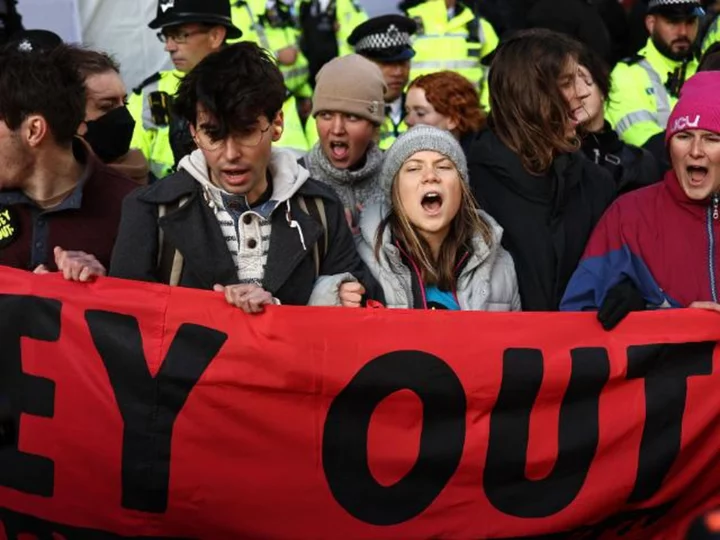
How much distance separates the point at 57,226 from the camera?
5895mm

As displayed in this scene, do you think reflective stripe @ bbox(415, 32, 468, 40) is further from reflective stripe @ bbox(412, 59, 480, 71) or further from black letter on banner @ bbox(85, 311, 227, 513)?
black letter on banner @ bbox(85, 311, 227, 513)

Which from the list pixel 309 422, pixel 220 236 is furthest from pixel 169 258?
pixel 309 422

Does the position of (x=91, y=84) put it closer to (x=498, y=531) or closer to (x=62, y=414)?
(x=62, y=414)

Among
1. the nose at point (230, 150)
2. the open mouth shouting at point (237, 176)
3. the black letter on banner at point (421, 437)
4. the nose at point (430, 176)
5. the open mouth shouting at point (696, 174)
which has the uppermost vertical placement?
the nose at point (230, 150)

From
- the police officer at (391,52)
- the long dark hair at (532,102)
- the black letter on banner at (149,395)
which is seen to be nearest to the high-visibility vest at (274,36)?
the police officer at (391,52)

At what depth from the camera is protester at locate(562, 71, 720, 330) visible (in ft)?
19.8

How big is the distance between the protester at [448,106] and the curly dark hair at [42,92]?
78.7 inches

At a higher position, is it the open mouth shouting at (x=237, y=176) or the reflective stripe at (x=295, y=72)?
the open mouth shouting at (x=237, y=176)

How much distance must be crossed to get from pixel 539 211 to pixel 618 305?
2.30ft

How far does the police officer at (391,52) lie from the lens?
8.84 m

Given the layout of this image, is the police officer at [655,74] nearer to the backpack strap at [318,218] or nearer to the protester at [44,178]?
the backpack strap at [318,218]

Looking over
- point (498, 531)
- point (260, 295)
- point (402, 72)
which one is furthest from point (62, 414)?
point (402, 72)

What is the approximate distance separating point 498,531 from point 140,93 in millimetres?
3865

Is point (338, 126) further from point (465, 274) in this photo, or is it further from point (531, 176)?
point (465, 274)
